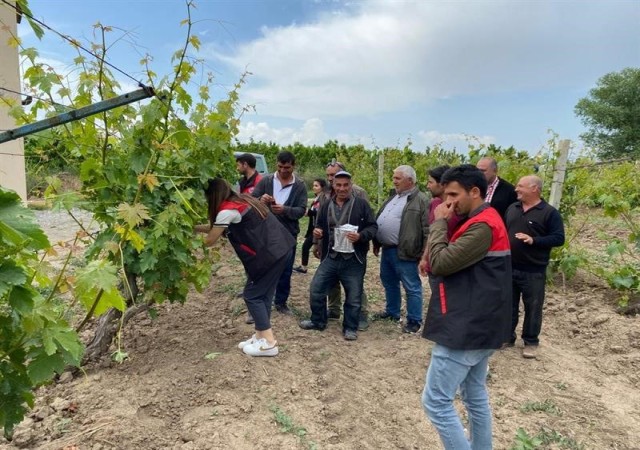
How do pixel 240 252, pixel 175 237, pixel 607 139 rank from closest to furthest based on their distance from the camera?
1. pixel 175 237
2. pixel 240 252
3. pixel 607 139

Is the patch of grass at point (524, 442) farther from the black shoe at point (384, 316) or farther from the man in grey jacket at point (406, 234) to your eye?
the black shoe at point (384, 316)

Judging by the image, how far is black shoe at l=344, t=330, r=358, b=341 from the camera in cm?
462

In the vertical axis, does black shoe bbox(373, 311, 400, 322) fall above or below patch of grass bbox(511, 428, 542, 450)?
above

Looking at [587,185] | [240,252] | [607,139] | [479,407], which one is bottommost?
[479,407]

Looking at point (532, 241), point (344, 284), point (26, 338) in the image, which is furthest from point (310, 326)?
point (26, 338)

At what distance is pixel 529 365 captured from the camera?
4.20m

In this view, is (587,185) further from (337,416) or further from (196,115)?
(196,115)

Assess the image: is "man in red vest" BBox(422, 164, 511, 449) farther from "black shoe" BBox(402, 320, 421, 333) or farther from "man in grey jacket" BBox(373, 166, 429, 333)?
"black shoe" BBox(402, 320, 421, 333)

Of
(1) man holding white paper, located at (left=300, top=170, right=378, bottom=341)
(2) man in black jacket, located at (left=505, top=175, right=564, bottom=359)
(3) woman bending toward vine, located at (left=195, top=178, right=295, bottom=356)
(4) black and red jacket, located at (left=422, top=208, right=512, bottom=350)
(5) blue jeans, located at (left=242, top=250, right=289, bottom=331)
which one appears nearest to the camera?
(4) black and red jacket, located at (left=422, top=208, right=512, bottom=350)

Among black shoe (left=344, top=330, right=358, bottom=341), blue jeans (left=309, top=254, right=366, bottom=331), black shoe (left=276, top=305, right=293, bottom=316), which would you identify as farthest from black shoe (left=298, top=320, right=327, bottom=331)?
black shoe (left=276, top=305, right=293, bottom=316)

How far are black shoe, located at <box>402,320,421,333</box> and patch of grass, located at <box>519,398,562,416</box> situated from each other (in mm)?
1443

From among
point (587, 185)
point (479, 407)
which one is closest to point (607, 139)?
point (587, 185)

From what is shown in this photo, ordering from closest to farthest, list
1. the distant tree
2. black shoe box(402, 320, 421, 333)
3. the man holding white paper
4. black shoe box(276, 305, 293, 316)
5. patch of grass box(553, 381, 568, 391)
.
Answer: patch of grass box(553, 381, 568, 391) < the man holding white paper < black shoe box(402, 320, 421, 333) < black shoe box(276, 305, 293, 316) < the distant tree

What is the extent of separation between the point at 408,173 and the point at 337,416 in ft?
8.15
